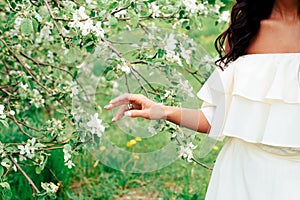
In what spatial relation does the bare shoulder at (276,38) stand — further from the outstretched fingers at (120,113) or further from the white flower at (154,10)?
the white flower at (154,10)

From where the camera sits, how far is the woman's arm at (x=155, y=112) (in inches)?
71.1

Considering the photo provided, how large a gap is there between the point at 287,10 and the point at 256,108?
10.9 inches

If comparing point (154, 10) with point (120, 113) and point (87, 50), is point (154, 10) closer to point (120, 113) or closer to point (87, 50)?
point (87, 50)

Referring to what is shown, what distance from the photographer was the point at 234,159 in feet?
6.38

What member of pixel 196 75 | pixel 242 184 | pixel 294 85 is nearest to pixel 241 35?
pixel 294 85

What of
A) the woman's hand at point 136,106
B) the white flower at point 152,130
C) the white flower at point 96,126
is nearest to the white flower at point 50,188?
the white flower at point 96,126

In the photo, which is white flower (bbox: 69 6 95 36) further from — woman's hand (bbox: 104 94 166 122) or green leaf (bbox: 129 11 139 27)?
woman's hand (bbox: 104 94 166 122)

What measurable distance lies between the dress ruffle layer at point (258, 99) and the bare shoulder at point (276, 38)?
2 centimetres

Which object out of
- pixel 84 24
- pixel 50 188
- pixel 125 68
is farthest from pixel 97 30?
pixel 50 188

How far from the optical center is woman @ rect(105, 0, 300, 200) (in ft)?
6.03

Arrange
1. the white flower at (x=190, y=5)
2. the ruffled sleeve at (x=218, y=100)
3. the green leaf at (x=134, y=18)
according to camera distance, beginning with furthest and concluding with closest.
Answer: the white flower at (x=190, y=5) < the green leaf at (x=134, y=18) < the ruffled sleeve at (x=218, y=100)

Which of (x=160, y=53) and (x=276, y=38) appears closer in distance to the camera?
(x=276, y=38)

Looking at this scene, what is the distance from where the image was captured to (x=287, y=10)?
1.90 meters

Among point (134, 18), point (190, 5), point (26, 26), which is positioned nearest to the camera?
point (26, 26)
